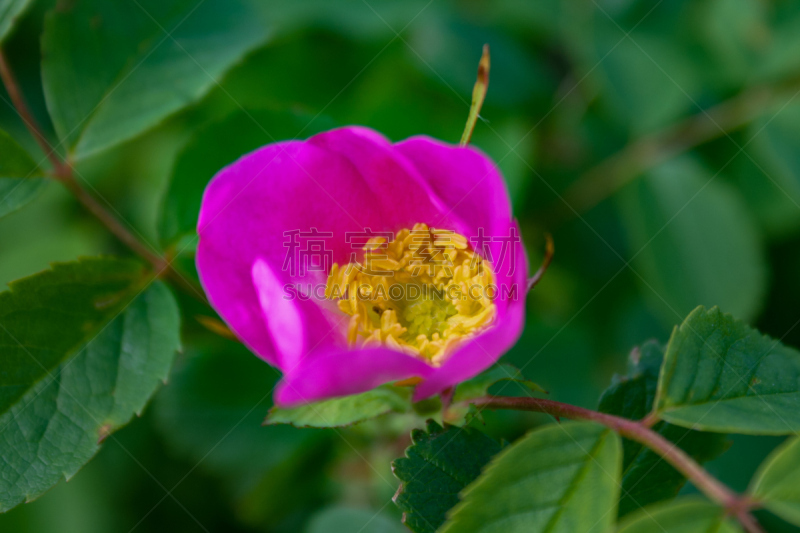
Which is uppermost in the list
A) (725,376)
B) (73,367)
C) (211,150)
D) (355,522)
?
(211,150)

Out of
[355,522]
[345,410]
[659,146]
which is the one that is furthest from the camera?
[659,146]

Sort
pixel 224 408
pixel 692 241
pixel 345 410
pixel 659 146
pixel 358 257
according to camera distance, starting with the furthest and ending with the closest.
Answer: pixel 659 146 → pixel 692 241 → pixel 224 408 → pixel 358 257 → pixel 345 410

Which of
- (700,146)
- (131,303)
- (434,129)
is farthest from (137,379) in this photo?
(700,146)

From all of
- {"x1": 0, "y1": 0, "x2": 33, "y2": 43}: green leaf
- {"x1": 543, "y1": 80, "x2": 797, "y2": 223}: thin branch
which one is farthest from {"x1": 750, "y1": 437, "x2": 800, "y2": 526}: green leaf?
{"x1": 0, "y1": 0, "x2": 33, "y2": 43}: green leaf

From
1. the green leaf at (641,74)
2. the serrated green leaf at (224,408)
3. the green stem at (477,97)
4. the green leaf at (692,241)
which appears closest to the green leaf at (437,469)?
the green stem at (477,97)

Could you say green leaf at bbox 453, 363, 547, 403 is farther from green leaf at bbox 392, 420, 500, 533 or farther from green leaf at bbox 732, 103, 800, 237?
green leaf at bbox 732, 103, 800, 237

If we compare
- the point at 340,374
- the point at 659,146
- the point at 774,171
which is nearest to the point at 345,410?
the point at 340,374

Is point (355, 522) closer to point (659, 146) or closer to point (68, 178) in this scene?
point (68, 178)

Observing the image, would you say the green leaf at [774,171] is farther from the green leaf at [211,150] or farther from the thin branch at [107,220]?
the thin branch at [107,220]
